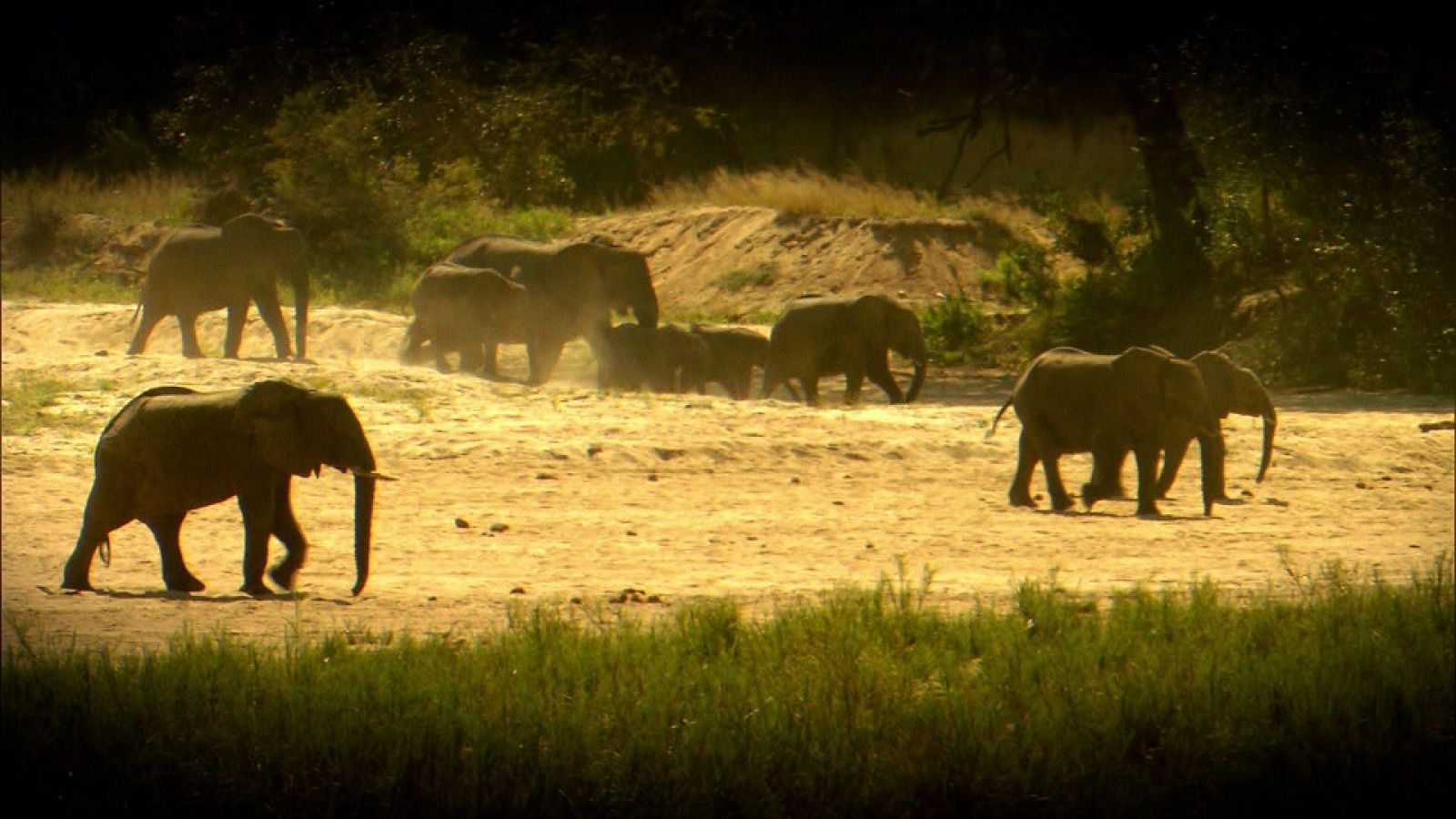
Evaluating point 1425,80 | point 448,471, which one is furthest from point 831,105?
point 448,471

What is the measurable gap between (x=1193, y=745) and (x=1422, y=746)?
79 cm

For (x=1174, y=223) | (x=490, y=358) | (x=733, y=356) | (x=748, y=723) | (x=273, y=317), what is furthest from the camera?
(x=1174, y=223)

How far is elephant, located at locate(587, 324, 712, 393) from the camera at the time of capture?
2064cm

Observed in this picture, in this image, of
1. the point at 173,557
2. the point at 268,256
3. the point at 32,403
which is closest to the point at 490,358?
the point at 268,256

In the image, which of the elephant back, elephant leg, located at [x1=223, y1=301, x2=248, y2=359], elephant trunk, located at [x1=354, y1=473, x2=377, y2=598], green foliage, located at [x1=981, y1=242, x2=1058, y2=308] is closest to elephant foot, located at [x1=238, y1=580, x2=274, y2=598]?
elephant trunk, located at [x1=354, y1=473, x2=377, y2=598]

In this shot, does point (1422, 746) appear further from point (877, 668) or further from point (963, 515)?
point (963, 515)

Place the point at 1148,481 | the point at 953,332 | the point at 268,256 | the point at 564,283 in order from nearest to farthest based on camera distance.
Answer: the point at 1148,481 < the point at 268,256 < the point at 564,283 < the point at 953,332

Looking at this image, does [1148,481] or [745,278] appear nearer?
[1148,481]

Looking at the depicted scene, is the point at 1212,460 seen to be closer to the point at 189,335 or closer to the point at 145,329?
the point at 189,335

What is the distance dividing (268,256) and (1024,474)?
27.6 ft

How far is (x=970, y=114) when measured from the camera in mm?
24953

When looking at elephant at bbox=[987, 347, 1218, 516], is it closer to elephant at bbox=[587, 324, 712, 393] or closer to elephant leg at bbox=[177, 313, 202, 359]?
elephant at bbox=[587, 324, 712, 393]

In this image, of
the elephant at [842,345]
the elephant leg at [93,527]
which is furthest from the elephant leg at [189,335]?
the elephant leg at [93,527]

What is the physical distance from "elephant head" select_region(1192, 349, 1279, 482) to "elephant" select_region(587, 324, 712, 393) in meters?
6.52
